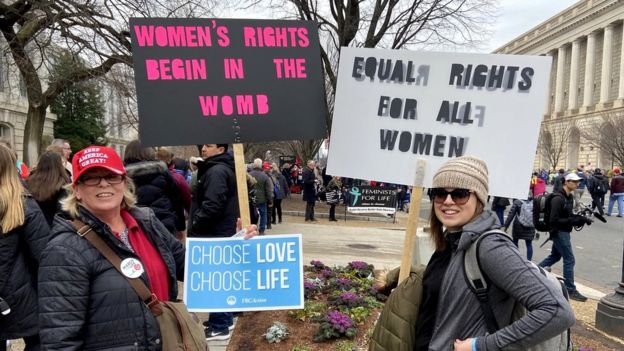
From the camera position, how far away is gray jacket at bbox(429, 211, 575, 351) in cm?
158

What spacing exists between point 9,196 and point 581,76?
79.0 meters

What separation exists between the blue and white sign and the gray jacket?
1212 millimetres

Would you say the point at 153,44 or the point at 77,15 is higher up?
the point at 77,15

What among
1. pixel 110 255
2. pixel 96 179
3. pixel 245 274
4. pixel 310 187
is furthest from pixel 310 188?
pixel 110 255

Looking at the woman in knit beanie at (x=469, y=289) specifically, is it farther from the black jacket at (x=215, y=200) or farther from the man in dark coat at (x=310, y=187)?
the man in dark coat at (x=310, y=187)

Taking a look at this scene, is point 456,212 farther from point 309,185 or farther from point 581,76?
point 581,76

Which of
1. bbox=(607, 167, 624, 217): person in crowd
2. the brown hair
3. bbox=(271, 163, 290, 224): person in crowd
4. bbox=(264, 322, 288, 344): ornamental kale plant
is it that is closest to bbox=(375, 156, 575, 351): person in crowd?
bbox=(264, 322, 288, 344): ornamental kale plant

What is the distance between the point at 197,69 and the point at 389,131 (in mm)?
1379

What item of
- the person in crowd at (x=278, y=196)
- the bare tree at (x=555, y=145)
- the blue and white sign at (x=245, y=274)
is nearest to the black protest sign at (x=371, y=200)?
the person in crowd at (x=278, y=196)

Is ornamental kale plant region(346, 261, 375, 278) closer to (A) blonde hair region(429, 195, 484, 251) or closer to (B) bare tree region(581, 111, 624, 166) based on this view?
(A) blonde hair region(429, 195, 484, 251)

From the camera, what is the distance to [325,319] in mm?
4332

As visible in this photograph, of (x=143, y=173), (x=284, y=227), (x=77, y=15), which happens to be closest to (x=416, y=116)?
(x=143, y=173)

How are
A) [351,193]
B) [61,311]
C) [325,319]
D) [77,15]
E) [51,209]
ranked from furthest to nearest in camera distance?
[351,193]
[77,15]
[325,319]
[51,209]
[61,311]

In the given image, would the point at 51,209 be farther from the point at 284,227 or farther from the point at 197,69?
the point at 284,227
